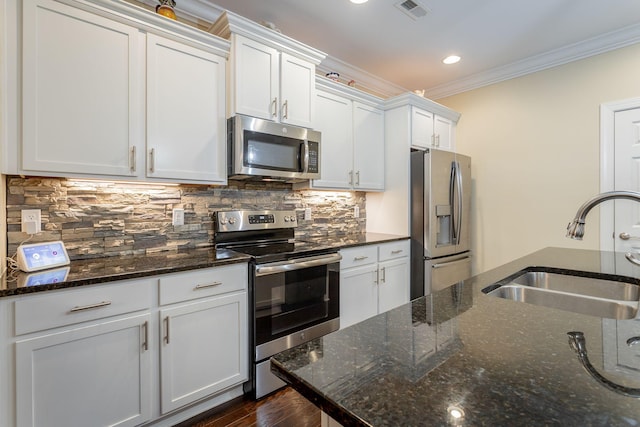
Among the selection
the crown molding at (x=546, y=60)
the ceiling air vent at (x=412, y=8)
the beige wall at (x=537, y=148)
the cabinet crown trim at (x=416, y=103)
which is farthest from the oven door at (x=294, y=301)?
the crown molding at (x=546, y=60)

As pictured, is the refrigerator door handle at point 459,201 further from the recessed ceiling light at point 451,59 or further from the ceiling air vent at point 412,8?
the ceiling air vent at point 412,8

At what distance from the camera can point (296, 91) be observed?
2.45 meters

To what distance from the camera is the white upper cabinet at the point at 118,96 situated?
1.52 meters

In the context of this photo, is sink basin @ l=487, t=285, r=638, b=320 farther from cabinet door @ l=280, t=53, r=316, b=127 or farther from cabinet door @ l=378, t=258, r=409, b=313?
cabinet door @ l=280, t=53, r=316, b=127

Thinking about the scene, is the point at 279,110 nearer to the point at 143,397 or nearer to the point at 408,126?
the point at 408,126

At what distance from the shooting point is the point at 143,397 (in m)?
1.57

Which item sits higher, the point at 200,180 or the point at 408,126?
the point at 408,126

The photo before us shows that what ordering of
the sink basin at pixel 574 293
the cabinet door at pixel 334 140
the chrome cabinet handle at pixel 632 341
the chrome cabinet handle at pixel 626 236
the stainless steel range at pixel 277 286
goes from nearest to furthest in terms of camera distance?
the chrome cabinet handle at pixel 632 341
the sink basin at pixel 574 293
the stainless steel range at pixel 277 286
the chrome cabinet handle at pixel 626 236
the cabinet door at pixel 334 140

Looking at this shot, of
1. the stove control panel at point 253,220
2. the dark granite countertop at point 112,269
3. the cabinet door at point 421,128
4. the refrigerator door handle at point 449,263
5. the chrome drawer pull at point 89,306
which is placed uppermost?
the cabinet door at point 421,128

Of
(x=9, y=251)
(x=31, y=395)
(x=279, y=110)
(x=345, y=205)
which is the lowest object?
(x=31, y=395)

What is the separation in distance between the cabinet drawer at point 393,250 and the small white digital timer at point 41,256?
2.27m

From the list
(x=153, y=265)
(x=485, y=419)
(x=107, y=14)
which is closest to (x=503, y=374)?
(x=485, y=419)

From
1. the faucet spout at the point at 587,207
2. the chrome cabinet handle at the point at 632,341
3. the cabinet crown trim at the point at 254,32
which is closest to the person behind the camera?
the chrome cabinet handle at the point at 632,341

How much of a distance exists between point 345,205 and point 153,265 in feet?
6.92
